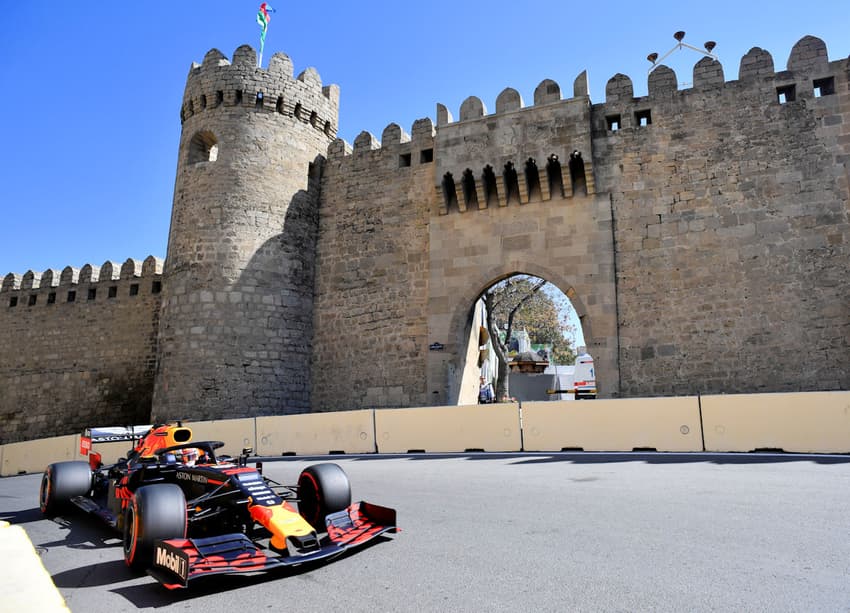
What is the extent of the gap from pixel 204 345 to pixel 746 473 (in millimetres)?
12288

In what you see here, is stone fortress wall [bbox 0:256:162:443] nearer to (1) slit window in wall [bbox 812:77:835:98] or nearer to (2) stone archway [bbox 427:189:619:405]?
(2) stone archway [bbox 427:189:619:405]

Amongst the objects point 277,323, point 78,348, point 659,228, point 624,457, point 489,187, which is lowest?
point 624,457

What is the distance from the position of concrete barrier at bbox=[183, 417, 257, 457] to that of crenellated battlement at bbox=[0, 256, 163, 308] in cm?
780

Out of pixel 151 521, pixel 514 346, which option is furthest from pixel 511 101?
pixel 514 346

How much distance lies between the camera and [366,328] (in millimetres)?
15672

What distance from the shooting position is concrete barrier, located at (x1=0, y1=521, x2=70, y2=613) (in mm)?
2133

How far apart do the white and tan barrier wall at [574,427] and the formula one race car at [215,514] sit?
638 cm

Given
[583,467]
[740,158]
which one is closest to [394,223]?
[740,158]

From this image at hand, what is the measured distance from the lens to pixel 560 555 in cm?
371

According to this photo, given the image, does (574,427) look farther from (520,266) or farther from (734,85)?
(734,85)

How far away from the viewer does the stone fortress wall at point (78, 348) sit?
62.6 feet

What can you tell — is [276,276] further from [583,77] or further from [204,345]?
[583,77]

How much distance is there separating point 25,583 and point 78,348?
20270 mm

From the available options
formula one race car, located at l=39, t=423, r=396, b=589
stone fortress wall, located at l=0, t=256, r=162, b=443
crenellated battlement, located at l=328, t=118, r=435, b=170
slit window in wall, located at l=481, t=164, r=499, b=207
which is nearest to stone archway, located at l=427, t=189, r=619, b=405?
slit window in wall, located at l=481, t=164, r=499, b=207
